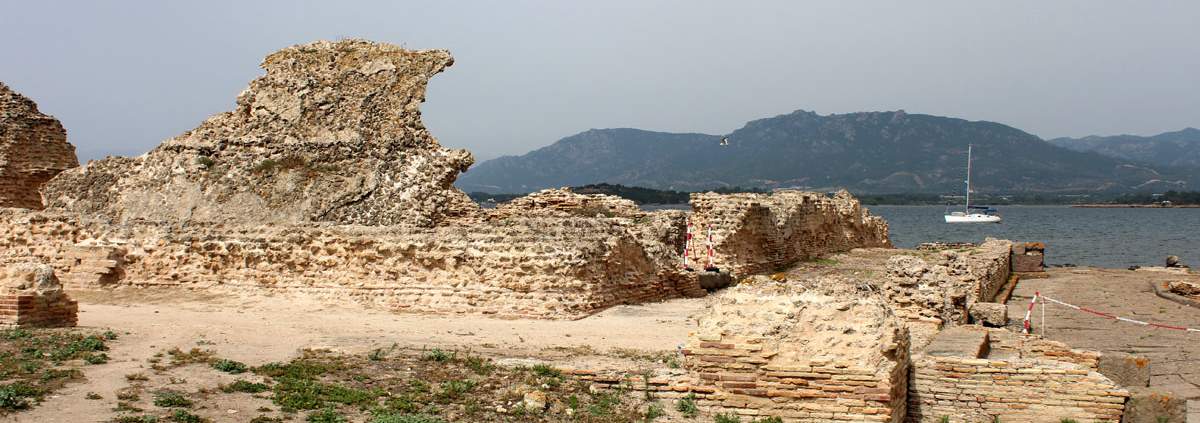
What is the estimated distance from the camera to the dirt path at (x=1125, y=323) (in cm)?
1109

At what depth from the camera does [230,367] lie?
28.7 ft

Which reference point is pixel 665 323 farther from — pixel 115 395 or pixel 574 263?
pixel 115 395

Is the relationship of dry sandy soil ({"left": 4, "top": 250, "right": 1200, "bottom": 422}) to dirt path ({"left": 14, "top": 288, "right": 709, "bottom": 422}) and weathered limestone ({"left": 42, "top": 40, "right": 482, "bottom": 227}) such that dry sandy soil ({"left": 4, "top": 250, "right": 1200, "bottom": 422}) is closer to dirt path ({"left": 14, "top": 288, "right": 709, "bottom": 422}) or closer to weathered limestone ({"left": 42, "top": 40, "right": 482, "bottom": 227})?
dirt path ({"left": 14, "top": 288, "right": 709, "bottom": 422})

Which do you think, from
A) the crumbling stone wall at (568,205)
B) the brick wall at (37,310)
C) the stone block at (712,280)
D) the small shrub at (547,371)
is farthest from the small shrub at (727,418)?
the crumbling stone wall at (568,205)

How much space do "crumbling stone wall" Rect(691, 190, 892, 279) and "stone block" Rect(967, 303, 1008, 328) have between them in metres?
7.25

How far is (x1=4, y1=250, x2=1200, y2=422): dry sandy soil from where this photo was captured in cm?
839

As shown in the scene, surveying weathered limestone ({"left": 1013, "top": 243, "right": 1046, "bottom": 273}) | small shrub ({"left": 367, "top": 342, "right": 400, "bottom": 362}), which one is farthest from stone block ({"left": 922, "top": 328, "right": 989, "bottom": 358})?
weathered limestone ({"left": 1013, "top": 243, "right": 1046, "bottom": 273})

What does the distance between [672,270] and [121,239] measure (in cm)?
952

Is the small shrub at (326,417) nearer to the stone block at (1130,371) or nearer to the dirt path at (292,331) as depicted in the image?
the dirt path at (292,331)

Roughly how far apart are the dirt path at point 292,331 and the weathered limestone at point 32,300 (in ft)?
1.25

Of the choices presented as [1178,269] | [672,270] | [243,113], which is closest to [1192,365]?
[672,270]

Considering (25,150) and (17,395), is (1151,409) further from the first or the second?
(25,150)

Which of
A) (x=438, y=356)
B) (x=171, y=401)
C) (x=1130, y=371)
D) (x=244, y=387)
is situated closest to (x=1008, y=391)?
(x=1130, y=371)

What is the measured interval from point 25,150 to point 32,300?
1367 centimetres
